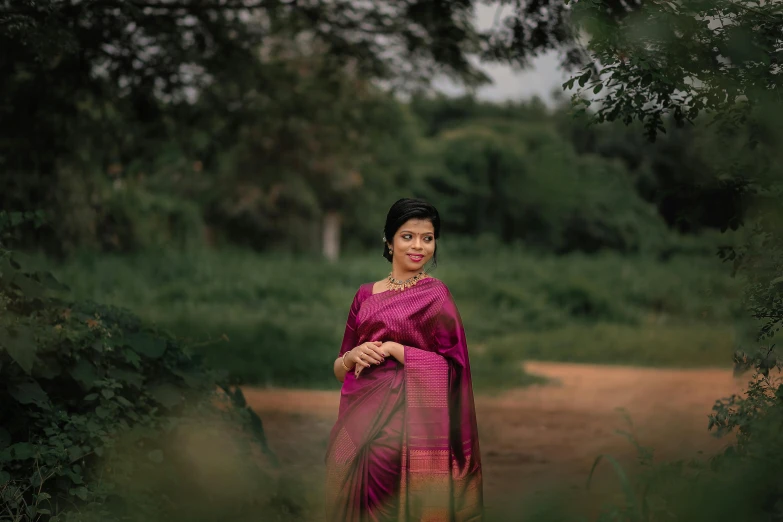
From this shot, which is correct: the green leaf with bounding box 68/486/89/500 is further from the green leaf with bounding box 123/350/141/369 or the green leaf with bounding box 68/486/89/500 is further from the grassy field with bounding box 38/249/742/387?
the grassy field with bounding box 38/249/742/387

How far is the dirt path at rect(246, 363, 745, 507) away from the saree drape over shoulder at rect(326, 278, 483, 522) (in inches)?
65.9

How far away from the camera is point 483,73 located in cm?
925

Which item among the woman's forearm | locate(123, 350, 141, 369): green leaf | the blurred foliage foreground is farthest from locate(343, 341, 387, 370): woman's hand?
locate(123, 350, 141, 369): green leaf

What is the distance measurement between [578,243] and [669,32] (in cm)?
2688

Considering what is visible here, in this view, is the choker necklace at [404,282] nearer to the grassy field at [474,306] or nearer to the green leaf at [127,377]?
the green leaf at [127,377]

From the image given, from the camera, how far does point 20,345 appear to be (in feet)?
13.4

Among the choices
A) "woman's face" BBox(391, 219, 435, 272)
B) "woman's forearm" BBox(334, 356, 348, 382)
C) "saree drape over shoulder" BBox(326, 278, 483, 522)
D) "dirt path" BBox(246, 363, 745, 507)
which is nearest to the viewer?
"saree drape over shoulder" BBox(326, 278, 483, 522)

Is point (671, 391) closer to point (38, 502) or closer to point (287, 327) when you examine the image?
point (287, 327)

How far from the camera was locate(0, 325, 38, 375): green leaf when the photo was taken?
403 cm

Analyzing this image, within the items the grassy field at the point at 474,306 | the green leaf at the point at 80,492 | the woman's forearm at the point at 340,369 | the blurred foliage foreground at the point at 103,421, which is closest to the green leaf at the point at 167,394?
the blurred foliage foreground at the point at 103,421

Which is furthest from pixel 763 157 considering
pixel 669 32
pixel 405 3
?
pixel 405 3

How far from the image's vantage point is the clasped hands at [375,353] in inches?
134

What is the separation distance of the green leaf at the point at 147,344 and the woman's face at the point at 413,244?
6.57 ft

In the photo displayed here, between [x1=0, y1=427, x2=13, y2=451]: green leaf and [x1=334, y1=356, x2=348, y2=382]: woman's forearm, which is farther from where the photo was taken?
[x1=0, y1=427, x2=13, y2=451]: green leaf
